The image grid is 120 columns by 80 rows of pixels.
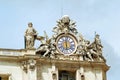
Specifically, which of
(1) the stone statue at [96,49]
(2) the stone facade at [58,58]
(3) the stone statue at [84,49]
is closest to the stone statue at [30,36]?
(2) the stone facade at [58,58]

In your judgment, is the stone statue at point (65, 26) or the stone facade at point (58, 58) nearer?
the stone facade at point (58, 58)

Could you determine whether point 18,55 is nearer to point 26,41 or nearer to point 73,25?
point 26,41

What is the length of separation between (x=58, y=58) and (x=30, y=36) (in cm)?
281

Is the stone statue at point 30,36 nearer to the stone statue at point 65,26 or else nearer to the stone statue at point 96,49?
the stone statue at point 65,26

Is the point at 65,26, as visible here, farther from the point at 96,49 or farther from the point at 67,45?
the point at 96,49

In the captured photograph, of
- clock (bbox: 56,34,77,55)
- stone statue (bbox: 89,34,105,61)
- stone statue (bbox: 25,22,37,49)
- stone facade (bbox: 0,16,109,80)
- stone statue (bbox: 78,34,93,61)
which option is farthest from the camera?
stone statue (bbox: 89,34,105,61)

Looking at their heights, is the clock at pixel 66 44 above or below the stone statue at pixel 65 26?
below

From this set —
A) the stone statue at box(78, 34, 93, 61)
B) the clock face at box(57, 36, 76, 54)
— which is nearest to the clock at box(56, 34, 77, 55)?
the clock face at box(57, 36, 76, 54)

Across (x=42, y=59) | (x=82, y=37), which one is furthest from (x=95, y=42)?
(x=42, y=59)

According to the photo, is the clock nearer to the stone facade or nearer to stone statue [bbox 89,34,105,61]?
the stone facade

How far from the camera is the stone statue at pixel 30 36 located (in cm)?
5528

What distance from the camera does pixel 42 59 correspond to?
2165 inches

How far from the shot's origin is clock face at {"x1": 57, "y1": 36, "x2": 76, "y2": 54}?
5625 cm

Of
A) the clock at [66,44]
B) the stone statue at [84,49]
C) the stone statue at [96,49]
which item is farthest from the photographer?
the stone statue at [96,49]
